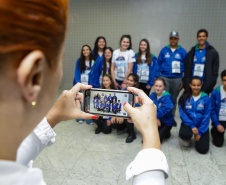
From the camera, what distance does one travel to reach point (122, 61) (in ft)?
11.4

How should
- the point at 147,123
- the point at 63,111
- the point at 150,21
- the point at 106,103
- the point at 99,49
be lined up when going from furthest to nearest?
the point at 150,21 < the point at 99,49 < the point at 106,103 < the point at 63,111 < the point at 147,123

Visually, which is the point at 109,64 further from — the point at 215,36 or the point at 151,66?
the point at 215,36

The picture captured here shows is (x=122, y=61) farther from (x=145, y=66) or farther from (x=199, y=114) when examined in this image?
(x=199, y=114)

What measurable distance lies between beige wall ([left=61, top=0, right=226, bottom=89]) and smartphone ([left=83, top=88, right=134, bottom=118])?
420cm

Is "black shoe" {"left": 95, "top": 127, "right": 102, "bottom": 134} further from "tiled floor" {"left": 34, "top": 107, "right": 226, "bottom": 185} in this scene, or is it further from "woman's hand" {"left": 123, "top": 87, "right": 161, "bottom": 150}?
"woman's hand" {"left": 123, "top": 87, "right": 161, "bottom": 150}

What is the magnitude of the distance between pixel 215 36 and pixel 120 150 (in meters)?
4.12

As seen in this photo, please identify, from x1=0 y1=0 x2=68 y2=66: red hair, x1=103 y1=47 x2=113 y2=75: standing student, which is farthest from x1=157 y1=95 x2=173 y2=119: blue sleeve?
x1=0 y1=0 x2=68 y2=66: red hair

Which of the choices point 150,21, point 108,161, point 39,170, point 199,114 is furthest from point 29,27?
point 150,21

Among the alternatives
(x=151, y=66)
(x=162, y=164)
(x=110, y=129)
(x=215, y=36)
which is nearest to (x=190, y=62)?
(x=151, y=66)

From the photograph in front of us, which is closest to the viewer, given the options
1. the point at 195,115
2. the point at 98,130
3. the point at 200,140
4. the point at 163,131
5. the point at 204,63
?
the point at 200,140

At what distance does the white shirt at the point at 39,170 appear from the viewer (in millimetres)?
315

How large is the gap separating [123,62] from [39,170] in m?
3.20

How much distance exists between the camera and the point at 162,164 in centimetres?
52

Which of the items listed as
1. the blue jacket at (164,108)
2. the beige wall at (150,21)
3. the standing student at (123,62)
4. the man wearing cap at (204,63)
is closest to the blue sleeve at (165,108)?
the blue jacket at (164,108)
